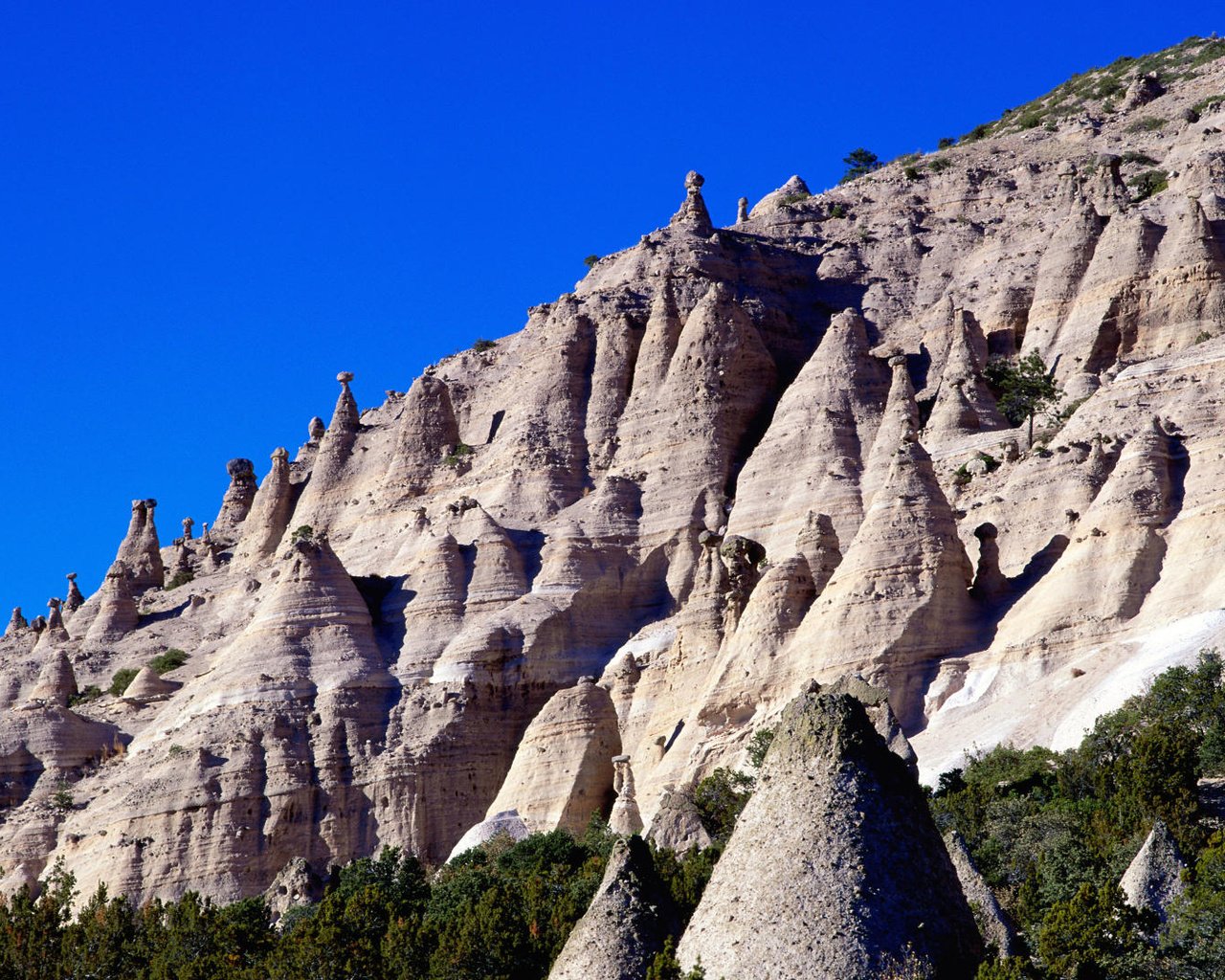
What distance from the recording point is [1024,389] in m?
69.1

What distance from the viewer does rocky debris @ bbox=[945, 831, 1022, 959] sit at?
27688 millimetres

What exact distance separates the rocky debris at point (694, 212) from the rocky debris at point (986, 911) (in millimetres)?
59398

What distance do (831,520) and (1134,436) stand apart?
33.3 ft

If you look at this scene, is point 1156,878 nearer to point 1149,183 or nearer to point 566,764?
point 566,764

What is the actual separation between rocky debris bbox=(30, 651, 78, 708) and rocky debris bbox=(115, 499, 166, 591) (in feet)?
36.2

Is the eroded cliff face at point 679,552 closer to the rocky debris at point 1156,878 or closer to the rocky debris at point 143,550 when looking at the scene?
the rocky debris at point 143,550

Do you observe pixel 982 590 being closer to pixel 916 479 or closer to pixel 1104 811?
pixel 916 479

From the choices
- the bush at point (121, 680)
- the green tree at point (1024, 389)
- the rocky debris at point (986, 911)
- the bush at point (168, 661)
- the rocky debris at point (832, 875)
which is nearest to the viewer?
the rocky debris at point (832, 875)

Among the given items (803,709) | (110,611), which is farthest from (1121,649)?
(110,611)

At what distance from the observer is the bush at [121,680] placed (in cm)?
7631

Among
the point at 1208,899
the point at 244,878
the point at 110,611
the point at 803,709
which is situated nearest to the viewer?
the point at 803,709

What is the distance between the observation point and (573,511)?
236 feet

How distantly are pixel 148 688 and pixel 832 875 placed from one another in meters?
52.9

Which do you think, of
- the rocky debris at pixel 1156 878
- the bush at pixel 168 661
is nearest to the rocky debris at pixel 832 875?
the rocky debris at pixel 1156 878
